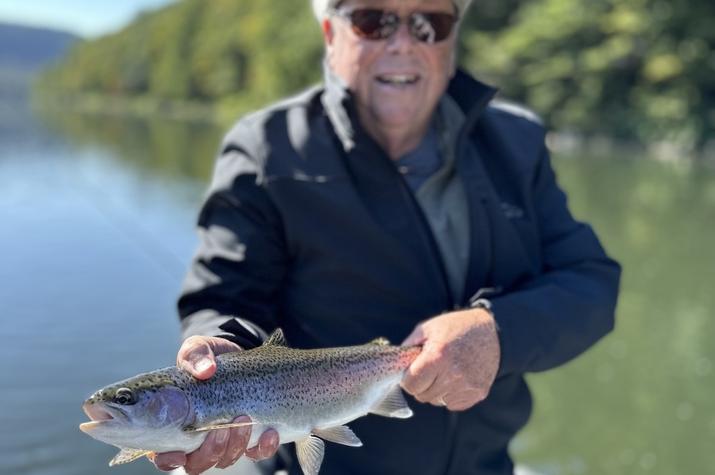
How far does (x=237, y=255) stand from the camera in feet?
8.44

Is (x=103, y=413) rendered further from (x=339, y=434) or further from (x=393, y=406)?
(x=393, y=406)

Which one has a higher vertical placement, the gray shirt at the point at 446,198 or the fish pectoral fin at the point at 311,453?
the gray shirt at the point at 446,198

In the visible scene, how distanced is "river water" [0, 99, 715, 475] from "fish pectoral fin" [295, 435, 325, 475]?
4062 millimetres

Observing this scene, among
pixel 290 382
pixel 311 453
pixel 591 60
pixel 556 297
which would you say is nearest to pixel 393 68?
pixel 556 297

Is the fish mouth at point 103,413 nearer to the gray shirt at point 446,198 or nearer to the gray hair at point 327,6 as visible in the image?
the gray shirt at point 446,198

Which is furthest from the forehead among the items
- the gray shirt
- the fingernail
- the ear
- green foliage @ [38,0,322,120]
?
green foliage @ [38,0,322,120]

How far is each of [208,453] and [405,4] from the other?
158 cm

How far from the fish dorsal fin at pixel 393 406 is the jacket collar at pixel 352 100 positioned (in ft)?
2.69

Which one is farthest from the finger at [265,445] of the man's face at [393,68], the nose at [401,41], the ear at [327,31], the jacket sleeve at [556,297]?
the ear at [327,31]

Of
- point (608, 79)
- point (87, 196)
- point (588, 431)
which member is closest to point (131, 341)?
point (588, 431)

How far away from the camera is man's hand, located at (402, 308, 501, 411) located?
2340 mm

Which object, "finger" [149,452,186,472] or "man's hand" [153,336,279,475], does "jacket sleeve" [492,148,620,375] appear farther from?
"finger" [149,452,186,472]

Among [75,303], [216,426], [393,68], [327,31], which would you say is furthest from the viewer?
[75,303]

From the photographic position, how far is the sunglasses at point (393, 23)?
275 cm
